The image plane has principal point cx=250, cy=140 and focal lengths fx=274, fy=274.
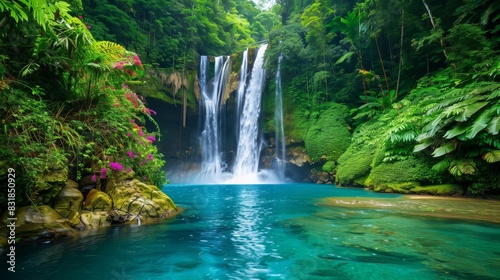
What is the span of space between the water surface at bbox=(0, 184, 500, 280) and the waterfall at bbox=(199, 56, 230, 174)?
55.3 ft

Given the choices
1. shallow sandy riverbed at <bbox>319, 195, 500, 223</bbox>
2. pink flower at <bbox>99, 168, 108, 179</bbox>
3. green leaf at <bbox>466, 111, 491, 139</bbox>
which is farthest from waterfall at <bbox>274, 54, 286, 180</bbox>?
pink flower at <bbox>99, 168, 108, 179</bbox>

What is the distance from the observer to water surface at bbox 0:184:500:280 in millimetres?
3049

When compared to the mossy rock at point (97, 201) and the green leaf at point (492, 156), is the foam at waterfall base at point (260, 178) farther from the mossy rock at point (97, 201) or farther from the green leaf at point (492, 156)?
the mossy rock at point (97, 201)

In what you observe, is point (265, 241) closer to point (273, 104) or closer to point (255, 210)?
point (255, 210)

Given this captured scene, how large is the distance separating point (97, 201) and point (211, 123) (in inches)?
683

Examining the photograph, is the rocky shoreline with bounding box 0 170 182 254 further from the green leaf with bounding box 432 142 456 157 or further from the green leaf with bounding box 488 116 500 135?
the green leaf with bounding box 488 116 500 135

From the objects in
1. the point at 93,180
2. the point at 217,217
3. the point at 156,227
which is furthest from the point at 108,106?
the point at 217,217

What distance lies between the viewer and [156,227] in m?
5.17

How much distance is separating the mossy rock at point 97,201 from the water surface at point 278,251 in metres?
0.68

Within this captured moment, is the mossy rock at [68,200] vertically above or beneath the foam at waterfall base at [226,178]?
above

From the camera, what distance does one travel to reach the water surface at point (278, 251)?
305 cm

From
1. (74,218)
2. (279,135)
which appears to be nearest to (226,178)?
(279,135)

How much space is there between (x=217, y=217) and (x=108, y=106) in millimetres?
3494

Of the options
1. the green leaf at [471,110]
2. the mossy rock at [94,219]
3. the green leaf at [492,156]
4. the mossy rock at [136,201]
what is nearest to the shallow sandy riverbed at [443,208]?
the green leaf at [492,156]
